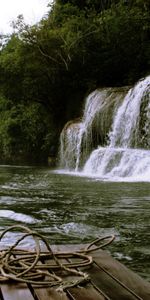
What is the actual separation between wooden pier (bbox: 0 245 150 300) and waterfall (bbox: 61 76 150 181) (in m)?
8.43

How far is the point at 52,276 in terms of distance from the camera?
205 centimetres

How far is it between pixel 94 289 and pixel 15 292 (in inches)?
11.8

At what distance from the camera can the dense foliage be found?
1950 cm

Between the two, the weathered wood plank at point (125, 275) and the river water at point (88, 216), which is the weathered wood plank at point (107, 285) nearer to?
the weathered wood plank at point (125, 275)

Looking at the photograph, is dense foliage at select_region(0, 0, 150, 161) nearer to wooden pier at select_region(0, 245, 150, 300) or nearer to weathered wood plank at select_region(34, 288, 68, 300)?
wooden pier at select_region(0, 245, 150, 300)

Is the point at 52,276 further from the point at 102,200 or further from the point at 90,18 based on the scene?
the point at 90,18

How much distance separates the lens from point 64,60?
20.4 m

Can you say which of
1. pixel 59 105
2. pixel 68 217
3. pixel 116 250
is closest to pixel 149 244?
pixel 116 250

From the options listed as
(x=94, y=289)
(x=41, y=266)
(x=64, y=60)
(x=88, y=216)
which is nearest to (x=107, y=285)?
(x=94, y=289)

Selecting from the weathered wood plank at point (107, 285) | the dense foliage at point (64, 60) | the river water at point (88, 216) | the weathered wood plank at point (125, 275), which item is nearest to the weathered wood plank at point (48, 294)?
the weathered wood plank at point (107, 285)

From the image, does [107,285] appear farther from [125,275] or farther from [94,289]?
[125,275]

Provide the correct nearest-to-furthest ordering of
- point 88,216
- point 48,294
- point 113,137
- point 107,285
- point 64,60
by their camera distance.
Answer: point 48,294 < point 107,285 < point 88,216 < point 113,137 < point 64,60

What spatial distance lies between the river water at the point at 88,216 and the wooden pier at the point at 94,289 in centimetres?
92

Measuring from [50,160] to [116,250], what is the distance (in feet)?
59.5
